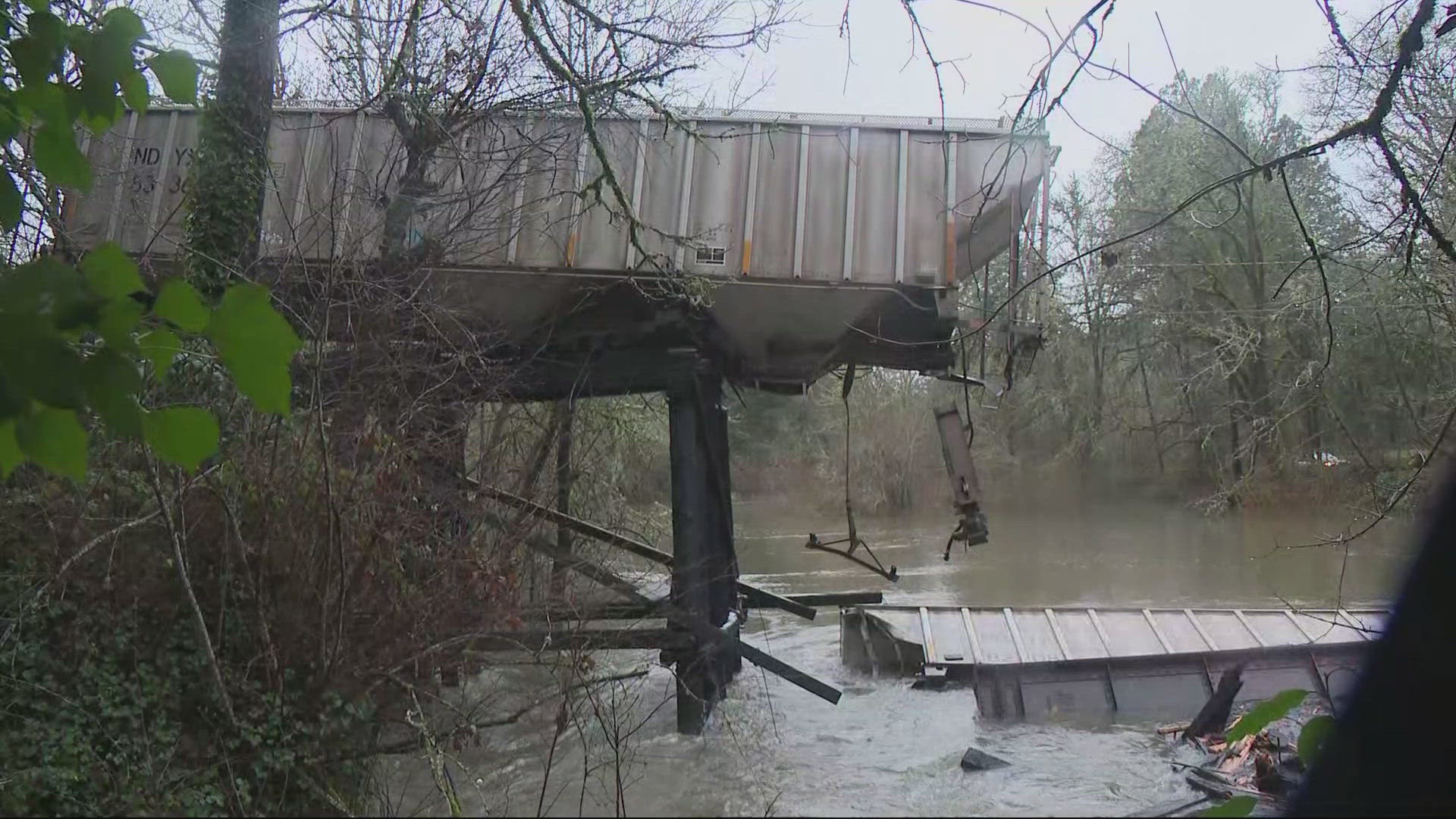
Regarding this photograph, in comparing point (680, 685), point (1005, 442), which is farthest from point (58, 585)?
point (1005, 442)

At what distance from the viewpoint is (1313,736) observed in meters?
1.72

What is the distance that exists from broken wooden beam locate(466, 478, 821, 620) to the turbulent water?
0.77 metres

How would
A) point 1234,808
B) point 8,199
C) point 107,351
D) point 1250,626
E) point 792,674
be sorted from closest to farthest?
point 1234,808 < point 107,351 < point 8,199 < point 792,674 < point 1250,626

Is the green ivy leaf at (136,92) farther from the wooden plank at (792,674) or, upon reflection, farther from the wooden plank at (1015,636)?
the wooden plank at (1015,636)

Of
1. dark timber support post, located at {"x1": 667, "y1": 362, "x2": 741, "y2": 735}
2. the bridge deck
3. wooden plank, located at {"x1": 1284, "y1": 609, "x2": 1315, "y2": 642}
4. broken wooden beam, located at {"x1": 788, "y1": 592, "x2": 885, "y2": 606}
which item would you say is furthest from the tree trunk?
wooden plank, located at {"x1": 1284, "y1": 609, "x2": 1315, "y2": 642}

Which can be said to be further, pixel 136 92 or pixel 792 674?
pixel 792 674

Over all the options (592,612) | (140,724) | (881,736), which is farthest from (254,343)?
(881,736)

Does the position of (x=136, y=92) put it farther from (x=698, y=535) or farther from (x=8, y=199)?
(x=698, y=535)

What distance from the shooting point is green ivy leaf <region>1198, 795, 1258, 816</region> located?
4.08ft

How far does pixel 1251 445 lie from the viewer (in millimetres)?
12227

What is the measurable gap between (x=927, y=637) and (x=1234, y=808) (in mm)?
9903

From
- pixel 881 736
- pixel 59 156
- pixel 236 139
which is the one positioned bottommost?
pixel 881 736

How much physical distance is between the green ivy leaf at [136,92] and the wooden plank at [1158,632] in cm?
992

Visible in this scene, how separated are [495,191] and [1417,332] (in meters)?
7.16
